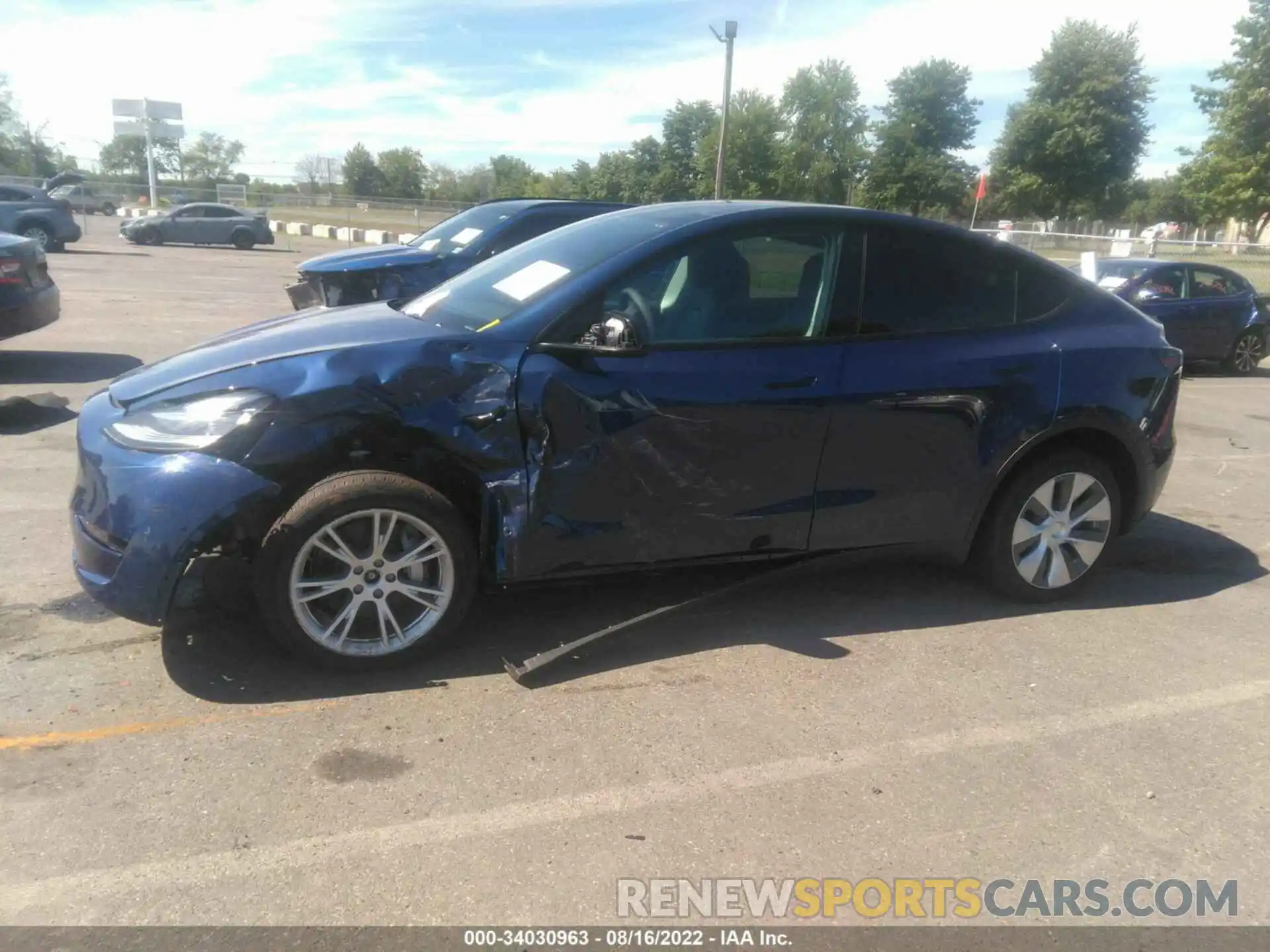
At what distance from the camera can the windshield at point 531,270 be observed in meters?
3.82

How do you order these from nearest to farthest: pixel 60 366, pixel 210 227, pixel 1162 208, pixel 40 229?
pixel 60 366
pixel 40 229
pixel 210 227
pixel 1162 208

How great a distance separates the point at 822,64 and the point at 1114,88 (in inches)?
563

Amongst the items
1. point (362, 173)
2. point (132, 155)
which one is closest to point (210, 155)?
point (132, 155)

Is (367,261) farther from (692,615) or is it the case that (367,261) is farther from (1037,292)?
(1037,292)

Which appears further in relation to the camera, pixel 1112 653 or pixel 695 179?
Result: pixel 695 179

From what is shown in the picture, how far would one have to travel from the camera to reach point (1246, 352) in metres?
13.4

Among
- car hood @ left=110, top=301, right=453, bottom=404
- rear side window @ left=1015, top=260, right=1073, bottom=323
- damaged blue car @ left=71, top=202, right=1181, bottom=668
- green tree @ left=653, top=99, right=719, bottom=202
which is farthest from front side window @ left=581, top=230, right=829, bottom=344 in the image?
green tree @ left=653, top=99, right=719, bottom=202

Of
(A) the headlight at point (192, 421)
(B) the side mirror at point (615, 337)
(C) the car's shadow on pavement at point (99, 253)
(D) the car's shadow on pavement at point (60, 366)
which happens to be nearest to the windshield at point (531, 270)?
(B) the side mirror at point (615, 337)

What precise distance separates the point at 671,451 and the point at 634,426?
186 mm

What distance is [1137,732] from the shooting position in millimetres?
3457
